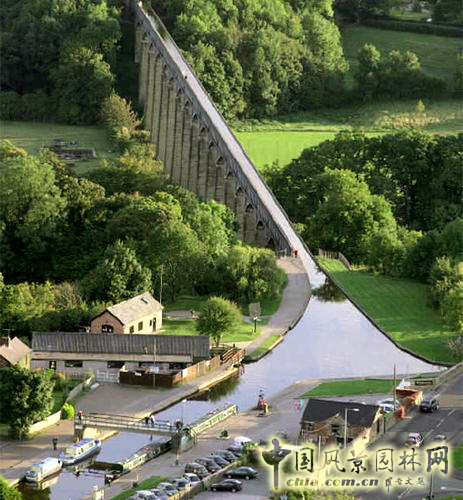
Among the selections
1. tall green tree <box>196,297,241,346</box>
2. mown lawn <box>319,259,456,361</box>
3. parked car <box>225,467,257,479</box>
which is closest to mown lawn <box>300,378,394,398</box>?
mown lawn <box>319,259,456,361</box>

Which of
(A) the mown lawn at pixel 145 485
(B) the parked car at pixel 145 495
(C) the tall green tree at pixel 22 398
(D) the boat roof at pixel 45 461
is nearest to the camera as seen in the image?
(B) the parked car at pixel 145 495

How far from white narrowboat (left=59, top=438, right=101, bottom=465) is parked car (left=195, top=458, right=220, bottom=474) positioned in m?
6.15

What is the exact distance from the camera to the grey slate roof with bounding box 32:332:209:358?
8894 centimetres

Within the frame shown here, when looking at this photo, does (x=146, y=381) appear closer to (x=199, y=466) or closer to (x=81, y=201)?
(x=199, y=466)

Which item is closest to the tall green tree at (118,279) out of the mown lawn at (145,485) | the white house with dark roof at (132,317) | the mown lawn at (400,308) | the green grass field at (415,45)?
the white house with dark roof at (132,317)

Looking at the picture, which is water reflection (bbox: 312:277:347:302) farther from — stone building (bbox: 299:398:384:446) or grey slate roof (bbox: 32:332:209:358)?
stone building (bbox: 299:398:384:446)

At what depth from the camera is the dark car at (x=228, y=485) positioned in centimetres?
6906

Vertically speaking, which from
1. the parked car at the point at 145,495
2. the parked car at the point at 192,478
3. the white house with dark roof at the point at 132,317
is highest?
the white house with dark roof at the point at 132,317

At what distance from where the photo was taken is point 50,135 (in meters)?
150

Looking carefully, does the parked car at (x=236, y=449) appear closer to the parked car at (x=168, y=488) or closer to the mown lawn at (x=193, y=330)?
the parked car at (x=168, y=488)

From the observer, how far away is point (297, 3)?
183000 mm

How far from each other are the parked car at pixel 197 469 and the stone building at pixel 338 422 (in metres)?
6.64

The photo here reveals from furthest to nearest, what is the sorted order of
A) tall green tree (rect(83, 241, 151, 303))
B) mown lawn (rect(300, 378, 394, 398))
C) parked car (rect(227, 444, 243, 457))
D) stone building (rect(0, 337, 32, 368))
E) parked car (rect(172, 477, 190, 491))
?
tall green tree (rect(83, 241, 151, 303)) → mown lawn (rect(300, 378, 394, 398)) → stone building (rect(0, 337, 32, 368)) → parked car (rect(227, 444, 243, 457)) → parked car (rect(172, 477, 190, 491))

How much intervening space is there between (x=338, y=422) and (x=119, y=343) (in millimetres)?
18432
